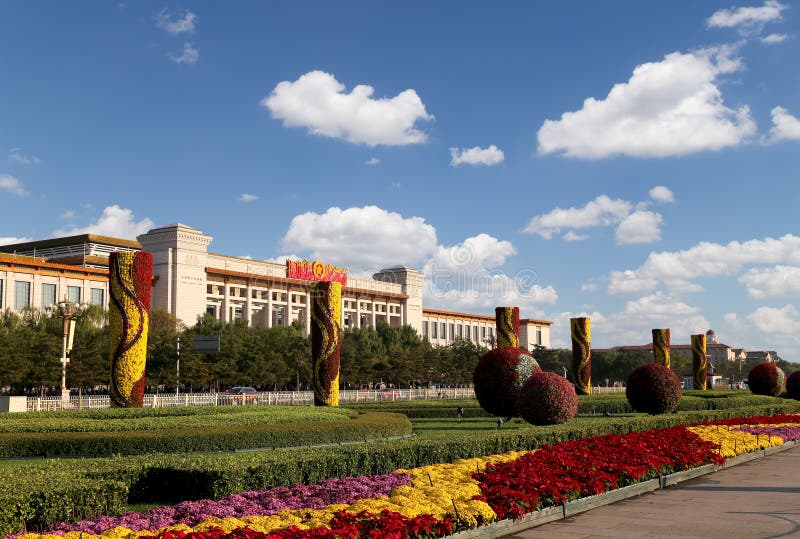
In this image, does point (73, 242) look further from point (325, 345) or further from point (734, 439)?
point (734, 439)

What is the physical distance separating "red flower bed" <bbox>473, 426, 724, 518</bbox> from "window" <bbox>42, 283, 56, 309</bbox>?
190 feet

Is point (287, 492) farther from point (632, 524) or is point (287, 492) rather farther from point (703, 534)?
point (703, 534)

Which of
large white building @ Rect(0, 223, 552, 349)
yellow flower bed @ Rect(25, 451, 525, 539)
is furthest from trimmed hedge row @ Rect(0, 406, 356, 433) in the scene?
large white building @ Rect(0, 223, 552, 349)

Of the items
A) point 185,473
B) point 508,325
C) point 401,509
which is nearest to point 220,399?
point 508,325

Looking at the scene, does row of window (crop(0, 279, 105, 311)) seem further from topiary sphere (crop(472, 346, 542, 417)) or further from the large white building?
topiary sphere (crop(472, 346, 542, 417))

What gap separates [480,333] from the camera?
4663 inches

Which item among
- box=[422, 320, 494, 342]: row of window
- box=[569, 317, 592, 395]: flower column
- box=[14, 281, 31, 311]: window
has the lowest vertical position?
box=[569, 317, 592, 395]: flower column

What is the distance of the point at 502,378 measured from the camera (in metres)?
25.1

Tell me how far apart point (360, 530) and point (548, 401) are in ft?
46.1

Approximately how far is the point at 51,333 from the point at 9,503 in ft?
144

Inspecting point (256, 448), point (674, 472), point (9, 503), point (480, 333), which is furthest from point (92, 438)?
point (480, 333)

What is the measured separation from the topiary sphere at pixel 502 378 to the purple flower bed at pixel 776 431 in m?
7.37

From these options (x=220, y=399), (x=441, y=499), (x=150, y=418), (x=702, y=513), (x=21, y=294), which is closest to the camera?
(x=441, y=499)

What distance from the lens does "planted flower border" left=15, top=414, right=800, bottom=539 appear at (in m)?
7.51
